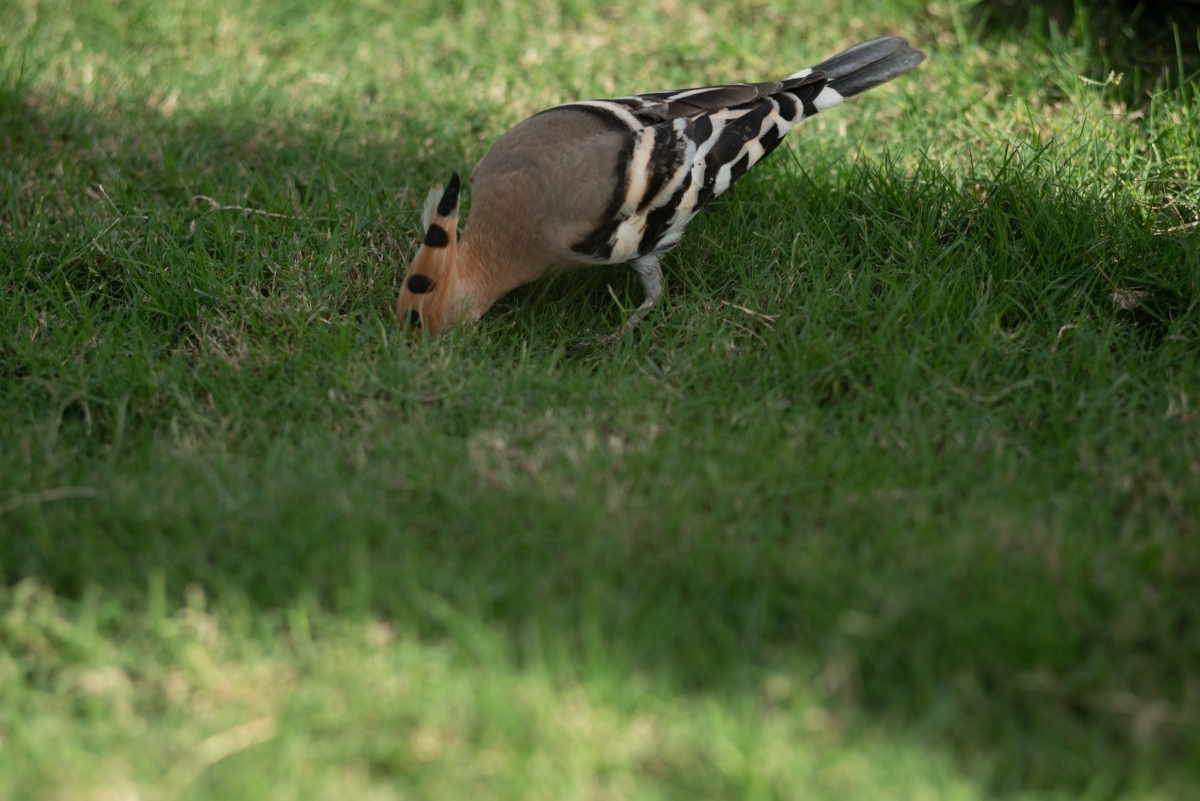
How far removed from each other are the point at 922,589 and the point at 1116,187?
7.10 ft

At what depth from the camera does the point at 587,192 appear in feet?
12.5

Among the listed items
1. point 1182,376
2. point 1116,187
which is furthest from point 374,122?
point 1182,376

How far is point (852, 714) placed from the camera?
2275 millimetres

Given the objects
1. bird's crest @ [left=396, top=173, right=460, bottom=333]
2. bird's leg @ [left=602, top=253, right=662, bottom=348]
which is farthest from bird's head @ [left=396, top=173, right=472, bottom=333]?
bird's leg @ [left=602, top=253, right=662, bottom=348]

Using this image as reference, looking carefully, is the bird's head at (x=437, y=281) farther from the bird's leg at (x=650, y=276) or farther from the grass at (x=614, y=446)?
the bird's leg at (x=650, y=276)

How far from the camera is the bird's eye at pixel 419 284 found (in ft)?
11.9

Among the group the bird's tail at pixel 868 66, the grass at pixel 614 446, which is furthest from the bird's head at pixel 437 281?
the bird's tail at pixel 868 66

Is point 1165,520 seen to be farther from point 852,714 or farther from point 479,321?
point 479,321

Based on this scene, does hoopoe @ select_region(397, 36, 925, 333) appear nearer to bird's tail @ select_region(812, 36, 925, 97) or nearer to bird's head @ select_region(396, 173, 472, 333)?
bird's head @ select_region(396, 173, 472, 333)

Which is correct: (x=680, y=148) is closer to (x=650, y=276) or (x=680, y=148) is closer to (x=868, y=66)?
(x=650, y=276)

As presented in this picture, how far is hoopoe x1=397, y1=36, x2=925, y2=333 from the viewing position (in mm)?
3730

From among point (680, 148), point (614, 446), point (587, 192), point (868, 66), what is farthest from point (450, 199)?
point (868, 66)

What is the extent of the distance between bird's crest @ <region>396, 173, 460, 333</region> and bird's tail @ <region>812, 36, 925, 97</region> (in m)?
1.78

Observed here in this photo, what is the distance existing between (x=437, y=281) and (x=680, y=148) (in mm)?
1088
